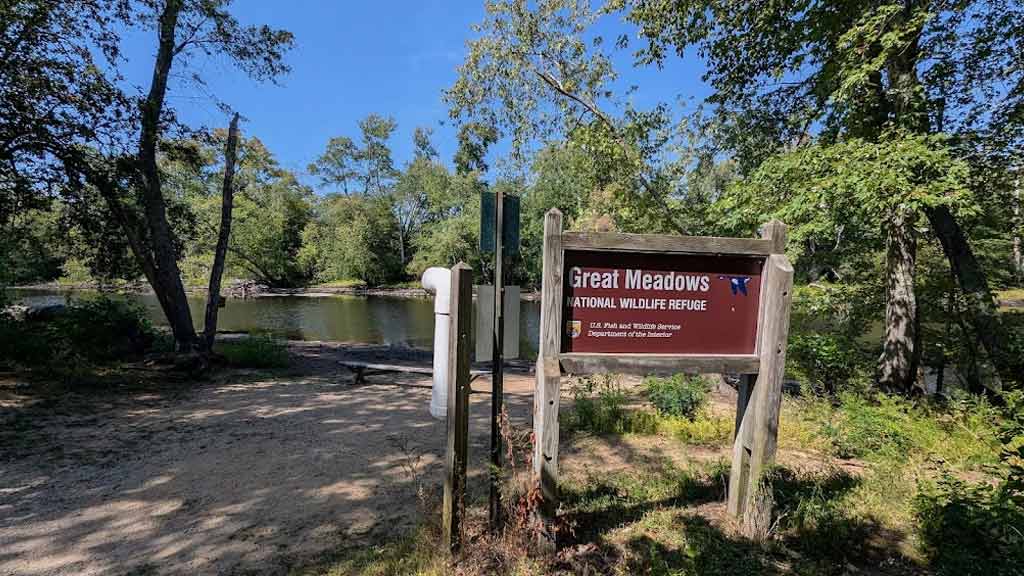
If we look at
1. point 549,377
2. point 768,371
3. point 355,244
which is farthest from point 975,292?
point 355,244

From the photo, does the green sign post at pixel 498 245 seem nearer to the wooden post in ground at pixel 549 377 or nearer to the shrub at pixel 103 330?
the wooden post in ground at pixel 549 377

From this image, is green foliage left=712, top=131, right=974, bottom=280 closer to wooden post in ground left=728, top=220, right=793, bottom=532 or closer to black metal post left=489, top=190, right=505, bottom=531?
wooden post in ground left=728, top=220, right=793, bottom=532

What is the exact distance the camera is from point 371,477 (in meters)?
3.85

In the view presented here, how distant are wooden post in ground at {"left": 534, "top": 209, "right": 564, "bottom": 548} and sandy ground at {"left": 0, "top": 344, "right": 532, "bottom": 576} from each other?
1048mm

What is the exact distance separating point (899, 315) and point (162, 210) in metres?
12.4

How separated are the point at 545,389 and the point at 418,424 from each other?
3199 mm

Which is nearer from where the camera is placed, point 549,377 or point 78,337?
point 549,377

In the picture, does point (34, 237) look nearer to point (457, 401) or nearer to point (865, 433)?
point (457, 401)

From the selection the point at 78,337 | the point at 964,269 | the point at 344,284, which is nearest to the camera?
the point at 964,269

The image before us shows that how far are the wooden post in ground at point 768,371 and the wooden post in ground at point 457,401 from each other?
181 centimetres

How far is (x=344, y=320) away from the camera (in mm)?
25141

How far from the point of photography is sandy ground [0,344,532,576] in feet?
9.25

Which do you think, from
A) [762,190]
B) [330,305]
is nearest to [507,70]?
[762,190]

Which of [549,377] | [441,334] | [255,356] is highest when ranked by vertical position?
[441,334]
